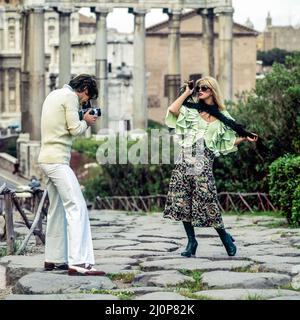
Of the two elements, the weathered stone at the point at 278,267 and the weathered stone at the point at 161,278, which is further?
the weathered stone at the point at 278,267

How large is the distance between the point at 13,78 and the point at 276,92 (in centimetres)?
8846

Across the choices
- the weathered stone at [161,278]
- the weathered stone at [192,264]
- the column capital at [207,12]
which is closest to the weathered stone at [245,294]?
the weathered stone at [161,278]

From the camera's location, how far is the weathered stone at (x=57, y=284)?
12539 mm

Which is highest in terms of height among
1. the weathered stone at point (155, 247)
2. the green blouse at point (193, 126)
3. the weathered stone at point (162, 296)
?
the green blouse at point (193, 126)

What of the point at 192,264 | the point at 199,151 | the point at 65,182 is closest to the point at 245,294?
the point at 192,264

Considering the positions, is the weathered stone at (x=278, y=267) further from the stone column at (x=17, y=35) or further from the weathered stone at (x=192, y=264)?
the stone column at (x=17, y=35)

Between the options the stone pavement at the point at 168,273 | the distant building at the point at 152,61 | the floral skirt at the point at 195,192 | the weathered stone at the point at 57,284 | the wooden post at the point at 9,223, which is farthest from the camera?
the distant building at the point at 152,61

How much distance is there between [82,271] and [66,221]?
0.74 metres

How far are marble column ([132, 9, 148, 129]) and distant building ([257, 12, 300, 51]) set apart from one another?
70.3 meters

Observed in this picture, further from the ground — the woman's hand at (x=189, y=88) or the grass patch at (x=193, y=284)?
the woman's hand at (x=189, y=88)

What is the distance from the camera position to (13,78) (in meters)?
121

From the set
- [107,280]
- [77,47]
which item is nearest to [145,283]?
[107,280]
